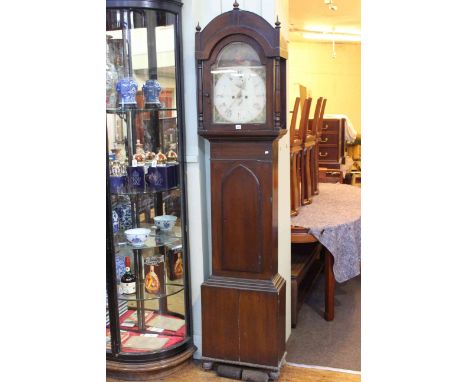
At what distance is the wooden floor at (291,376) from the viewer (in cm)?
281

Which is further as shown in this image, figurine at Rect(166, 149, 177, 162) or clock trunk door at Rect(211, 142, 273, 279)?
figurine at Rect(166, 149, 177, 162)

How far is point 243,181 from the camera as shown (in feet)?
8.96

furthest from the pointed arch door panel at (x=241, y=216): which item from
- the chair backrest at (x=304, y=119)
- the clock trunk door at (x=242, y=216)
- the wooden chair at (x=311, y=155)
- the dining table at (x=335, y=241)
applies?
the wooden chair at (x=311, y=155)

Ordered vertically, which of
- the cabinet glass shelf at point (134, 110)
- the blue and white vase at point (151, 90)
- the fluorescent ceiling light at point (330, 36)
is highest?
the fluorescent ceiling light at point (330, 36)

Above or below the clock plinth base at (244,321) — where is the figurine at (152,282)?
above

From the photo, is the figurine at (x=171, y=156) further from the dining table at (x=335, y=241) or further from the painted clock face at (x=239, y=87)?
the dining table at (x=335, y=241)

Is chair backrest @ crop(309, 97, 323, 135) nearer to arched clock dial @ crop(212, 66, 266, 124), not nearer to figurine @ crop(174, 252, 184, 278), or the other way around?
arched clock dial @ crop(212, 66, 266, 124)

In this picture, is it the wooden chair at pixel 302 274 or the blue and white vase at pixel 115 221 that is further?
the wooden chair at pixel 302 274

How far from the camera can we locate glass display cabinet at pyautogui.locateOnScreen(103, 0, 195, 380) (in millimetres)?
2723

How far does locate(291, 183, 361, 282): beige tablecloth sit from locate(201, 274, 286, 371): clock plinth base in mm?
818

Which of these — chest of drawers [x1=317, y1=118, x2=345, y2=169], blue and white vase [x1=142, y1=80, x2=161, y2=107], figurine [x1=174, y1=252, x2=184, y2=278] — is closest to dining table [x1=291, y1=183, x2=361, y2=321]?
figurine [x1=174, y1=252, x2=184, y2=278]

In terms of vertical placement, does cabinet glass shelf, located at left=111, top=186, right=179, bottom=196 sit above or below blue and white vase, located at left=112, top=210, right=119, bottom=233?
above

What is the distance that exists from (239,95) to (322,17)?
13.9 feet
